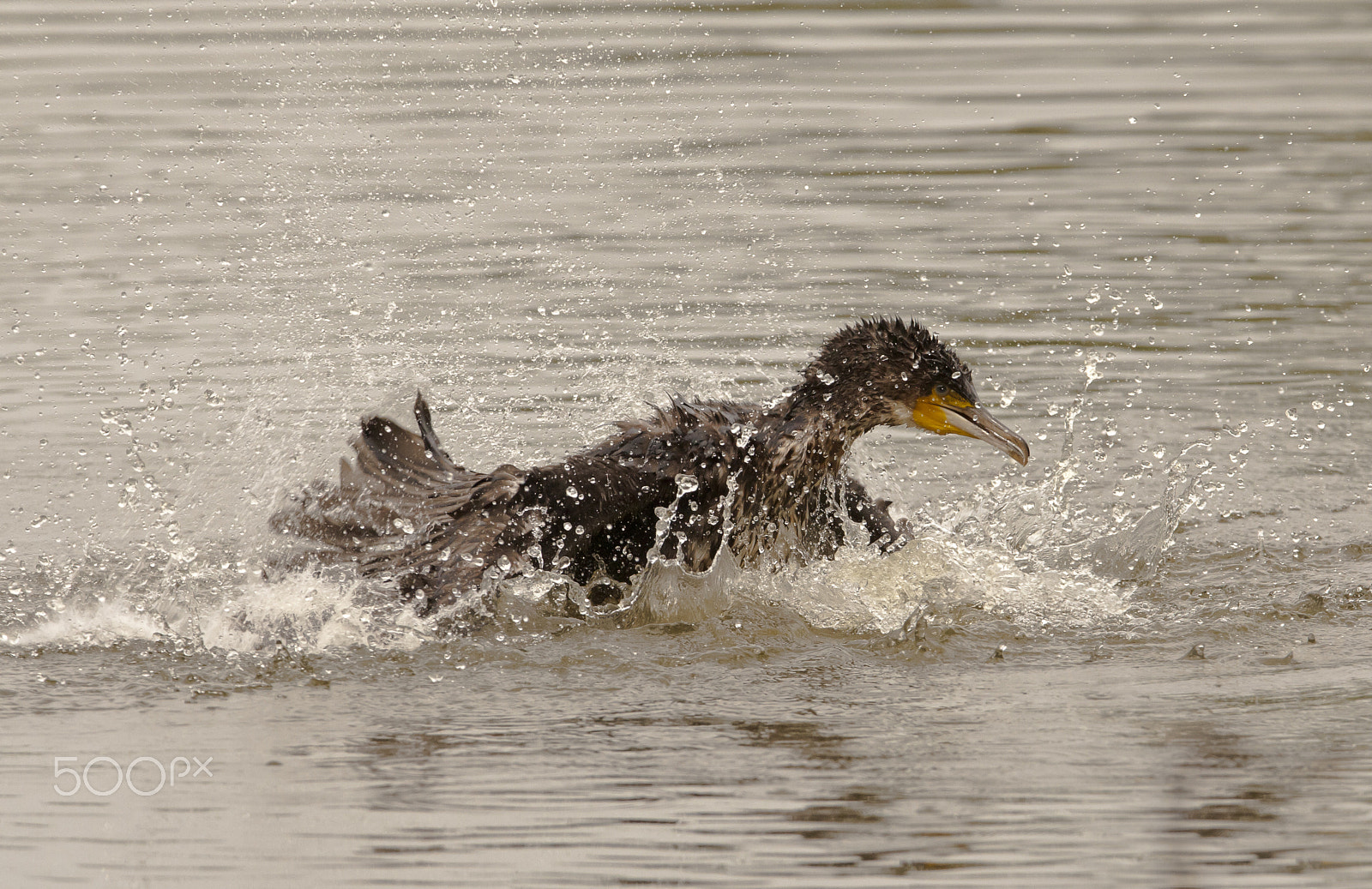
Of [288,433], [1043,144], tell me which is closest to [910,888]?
[288,433]

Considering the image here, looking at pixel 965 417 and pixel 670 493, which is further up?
pixel 965 417

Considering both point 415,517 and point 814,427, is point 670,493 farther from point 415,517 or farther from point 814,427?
point 415,517

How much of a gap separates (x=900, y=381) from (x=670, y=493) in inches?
38.9

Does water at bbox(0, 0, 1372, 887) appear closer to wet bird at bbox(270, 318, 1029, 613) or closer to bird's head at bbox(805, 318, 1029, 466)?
wet bird at bbox(270, 318, 1029, 613)

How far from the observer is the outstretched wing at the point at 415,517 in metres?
6.53

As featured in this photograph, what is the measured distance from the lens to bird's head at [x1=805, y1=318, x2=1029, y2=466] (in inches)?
273

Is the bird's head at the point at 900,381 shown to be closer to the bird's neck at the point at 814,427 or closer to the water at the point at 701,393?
the bird's neck at the point at 814,427

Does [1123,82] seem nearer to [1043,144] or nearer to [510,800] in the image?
[1043,144]

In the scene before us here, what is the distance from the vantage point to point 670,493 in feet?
22.1

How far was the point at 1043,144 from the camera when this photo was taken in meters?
13.6

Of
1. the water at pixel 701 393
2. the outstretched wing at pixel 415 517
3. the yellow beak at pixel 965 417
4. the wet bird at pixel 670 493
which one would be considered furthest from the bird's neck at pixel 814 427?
the outstretched wing at pixel 415 517

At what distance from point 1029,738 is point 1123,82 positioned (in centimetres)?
1093

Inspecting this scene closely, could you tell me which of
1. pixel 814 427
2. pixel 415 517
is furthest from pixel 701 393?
pixel 415 517

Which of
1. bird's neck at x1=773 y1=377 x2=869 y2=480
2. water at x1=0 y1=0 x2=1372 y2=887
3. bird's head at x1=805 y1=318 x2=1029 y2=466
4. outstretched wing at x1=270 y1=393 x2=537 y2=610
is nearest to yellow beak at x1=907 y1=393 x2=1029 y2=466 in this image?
bird's head at x1=805 y1=318 x2=1029 y2=466
